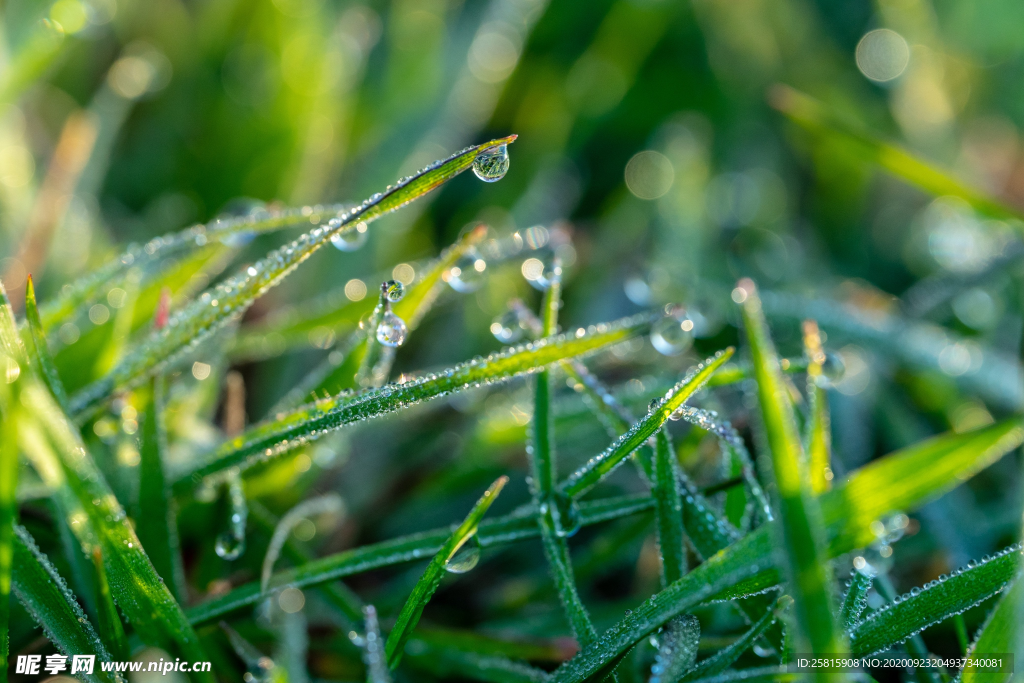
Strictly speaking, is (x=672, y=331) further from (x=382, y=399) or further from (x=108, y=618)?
(x=108, y=618)

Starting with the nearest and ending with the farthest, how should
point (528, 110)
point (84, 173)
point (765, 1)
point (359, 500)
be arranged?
1. point (359, 500)
2. point (84, 173)
3. point (528, 110)
4. point (765, 1)

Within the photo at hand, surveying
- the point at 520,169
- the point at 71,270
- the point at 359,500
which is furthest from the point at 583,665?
the point at 520,169

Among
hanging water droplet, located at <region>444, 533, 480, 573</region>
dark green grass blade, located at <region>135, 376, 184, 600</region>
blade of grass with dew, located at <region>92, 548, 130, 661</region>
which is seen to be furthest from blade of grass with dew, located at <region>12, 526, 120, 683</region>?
hanging water droplet, located at <region>444, 533, 480, 573</region>

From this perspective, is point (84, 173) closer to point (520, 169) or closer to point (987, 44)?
point (520, 169)

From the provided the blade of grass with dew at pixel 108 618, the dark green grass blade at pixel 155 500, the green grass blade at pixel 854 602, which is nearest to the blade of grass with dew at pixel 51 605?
the blade of grass with dew at pixel 108 618

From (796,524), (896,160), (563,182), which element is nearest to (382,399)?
(796,524)

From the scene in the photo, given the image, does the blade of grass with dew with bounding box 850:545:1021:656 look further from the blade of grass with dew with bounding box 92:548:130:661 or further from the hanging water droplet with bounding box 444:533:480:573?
the blade of grass with dew with bounding box 92:548:130:661
